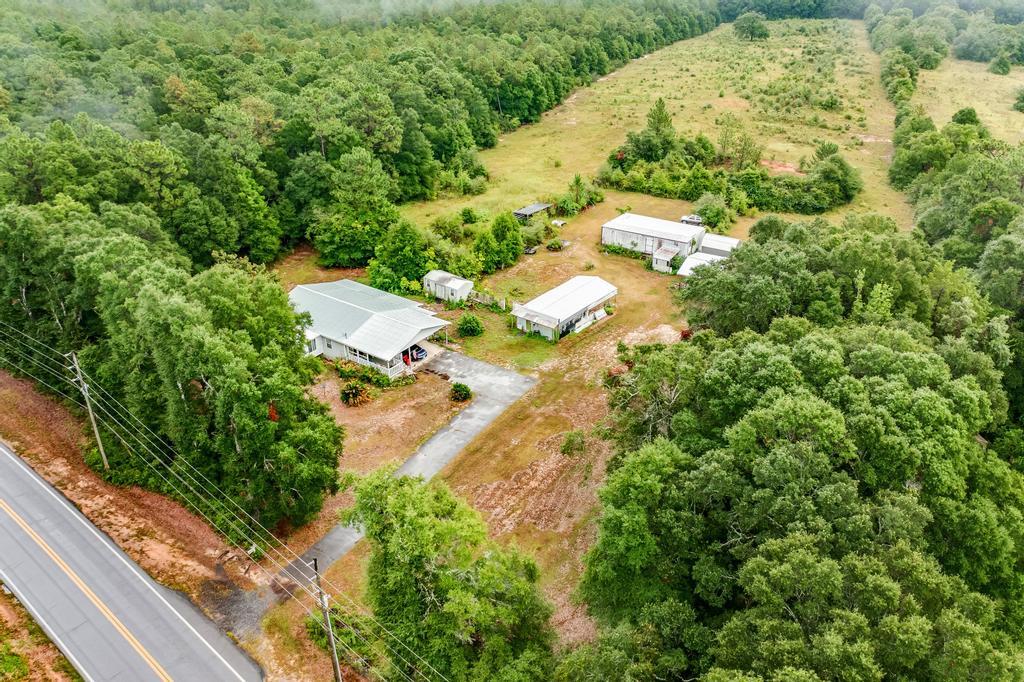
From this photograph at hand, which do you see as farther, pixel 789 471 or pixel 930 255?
pixel 930 255

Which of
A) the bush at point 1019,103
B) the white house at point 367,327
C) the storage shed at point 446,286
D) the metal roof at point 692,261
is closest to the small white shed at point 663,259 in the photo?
the metal roof at point 692,261

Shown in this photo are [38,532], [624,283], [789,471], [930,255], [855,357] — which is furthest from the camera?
[624,283]

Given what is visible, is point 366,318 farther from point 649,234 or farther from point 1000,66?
point 1000,66

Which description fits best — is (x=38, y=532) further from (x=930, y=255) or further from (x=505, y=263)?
(x=930, y=255)

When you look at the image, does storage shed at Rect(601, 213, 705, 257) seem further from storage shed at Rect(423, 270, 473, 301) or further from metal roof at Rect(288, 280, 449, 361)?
metal roof at Rect(288, 280, 449, 361)

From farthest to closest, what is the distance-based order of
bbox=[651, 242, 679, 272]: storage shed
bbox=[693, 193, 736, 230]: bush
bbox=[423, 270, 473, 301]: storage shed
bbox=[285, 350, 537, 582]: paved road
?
bbox=[693, 193, 736, 230]: bush
bbox=[651, 242, 679, 272]: storage shed
bbox=[423, 270, 473, 301]: storage shed
bbox=[285, 350, 537, 582]: paved road

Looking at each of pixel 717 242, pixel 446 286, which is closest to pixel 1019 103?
pixel 717 242

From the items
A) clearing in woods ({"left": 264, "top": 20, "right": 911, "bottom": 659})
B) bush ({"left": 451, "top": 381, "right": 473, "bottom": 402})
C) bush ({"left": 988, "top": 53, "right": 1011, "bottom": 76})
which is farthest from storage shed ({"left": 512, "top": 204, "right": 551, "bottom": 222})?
bush ({"left": 988, "top": 53, "right": 1011, "bottom": 76})

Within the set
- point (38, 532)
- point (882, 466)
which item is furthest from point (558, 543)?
point (38, 532)
